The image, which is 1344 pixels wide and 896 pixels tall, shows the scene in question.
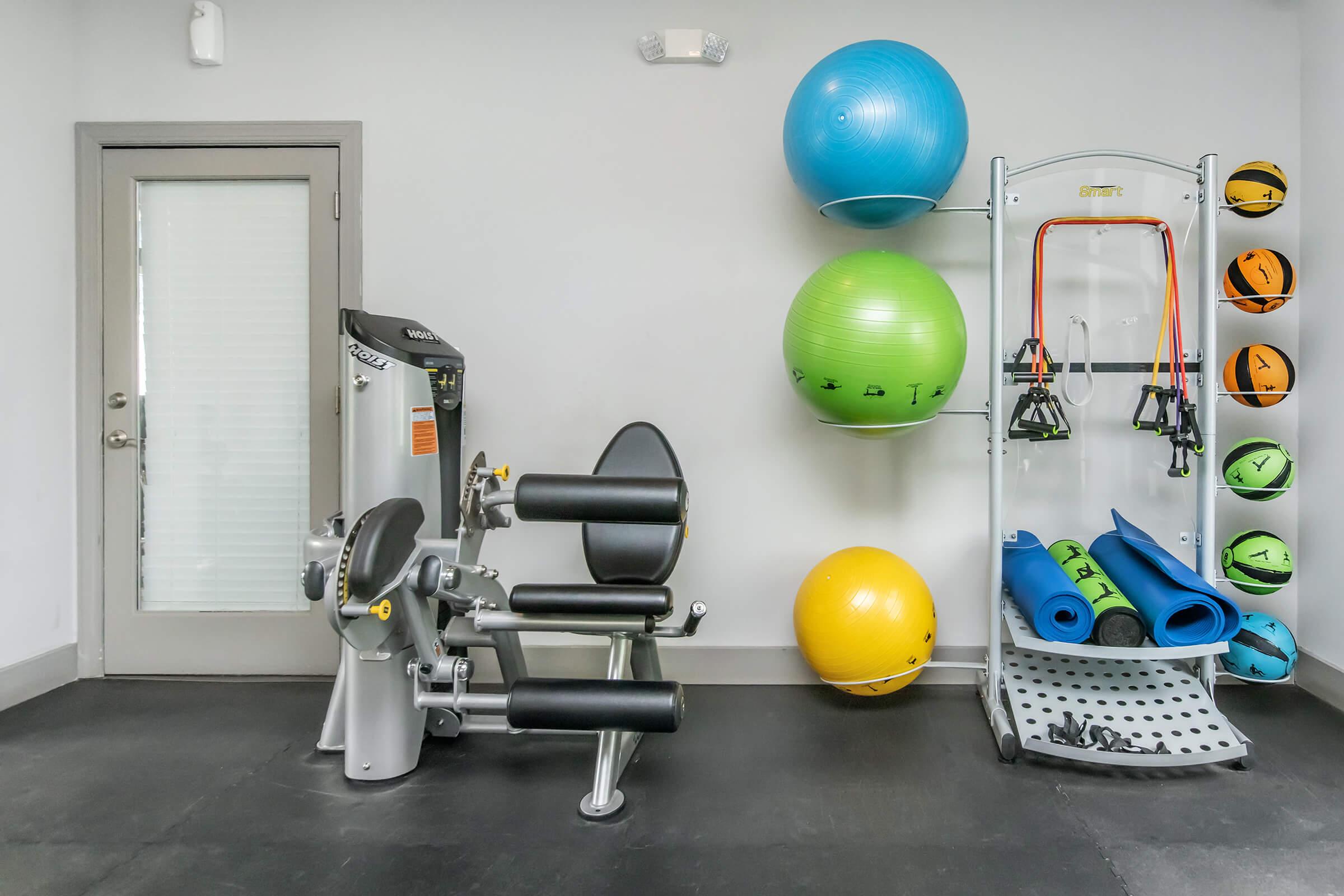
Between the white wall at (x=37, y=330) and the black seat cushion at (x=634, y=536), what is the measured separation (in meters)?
1.97

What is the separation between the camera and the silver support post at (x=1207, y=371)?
6.88 ft

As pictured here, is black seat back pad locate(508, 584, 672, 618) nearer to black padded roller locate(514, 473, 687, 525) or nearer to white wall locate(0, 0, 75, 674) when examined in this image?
black padded roller locate(514, 473, 687, 525)

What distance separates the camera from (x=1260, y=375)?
2115 mm

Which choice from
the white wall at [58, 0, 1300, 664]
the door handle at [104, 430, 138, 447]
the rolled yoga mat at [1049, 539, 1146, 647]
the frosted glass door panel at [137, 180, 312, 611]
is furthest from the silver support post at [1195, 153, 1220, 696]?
the door handle at [104, 430, 138, 447]

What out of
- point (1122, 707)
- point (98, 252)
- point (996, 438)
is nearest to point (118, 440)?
point (98, 252)

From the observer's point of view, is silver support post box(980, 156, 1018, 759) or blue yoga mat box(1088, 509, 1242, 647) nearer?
blue yoga mat box(1088, 509, 1242, 647)

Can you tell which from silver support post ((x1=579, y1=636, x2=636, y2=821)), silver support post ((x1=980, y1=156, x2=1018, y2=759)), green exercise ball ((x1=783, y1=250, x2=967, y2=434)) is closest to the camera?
silver support post ((x1=579, y1=636, x2=636, y2=821))

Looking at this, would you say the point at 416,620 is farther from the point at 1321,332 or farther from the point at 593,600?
the point at 1321,332

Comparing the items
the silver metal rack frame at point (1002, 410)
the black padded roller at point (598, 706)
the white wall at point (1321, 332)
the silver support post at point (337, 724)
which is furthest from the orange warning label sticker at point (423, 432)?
the white wall at point (1321, 332)

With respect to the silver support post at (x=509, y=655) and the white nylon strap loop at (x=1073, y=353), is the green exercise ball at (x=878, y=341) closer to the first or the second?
the white nylon strap loop at (x=1073, y=353)

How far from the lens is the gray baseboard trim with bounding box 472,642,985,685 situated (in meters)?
2.50

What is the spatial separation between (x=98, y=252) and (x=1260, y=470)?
394cm

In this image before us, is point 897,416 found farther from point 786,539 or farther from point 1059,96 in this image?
point 1059,96

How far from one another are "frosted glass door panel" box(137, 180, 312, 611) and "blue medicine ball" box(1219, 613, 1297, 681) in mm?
3147
